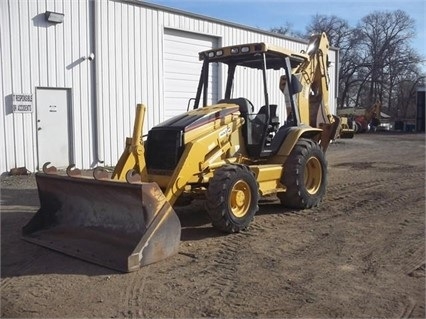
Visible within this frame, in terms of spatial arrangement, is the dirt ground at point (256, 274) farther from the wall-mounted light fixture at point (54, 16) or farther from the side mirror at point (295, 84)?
the wall-mounted light fixture at point (54, 16)

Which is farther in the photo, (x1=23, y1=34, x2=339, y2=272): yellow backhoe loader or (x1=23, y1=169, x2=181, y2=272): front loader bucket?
(x1=23, y1=34, x2=339, y2=272): yellow backhoe loader

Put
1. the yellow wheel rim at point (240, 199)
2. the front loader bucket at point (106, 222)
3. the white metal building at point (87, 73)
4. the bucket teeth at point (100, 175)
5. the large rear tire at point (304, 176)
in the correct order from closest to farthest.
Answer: the front loader bucket at point (106, 222), the bucket teeth at point (100, 175), the yellow wheel rim at point (240, 199), the large rear tire at point (304, 176), the white metal building at point (87, 73)

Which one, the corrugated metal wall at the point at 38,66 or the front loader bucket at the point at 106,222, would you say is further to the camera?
the corrugated metal wall at the point at 38,66

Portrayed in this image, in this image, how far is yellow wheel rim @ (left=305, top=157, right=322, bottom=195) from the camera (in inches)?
330

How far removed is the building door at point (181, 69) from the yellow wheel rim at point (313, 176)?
6.71 meters

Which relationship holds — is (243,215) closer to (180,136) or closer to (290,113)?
(180,136)

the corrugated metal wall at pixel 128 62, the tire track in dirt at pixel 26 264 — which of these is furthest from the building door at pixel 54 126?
the tire track in dirt at pixel 26 264

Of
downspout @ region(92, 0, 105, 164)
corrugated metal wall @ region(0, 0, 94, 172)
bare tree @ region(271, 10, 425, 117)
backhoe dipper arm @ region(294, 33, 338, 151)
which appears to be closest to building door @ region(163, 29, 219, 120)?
downspout @ region(92, 0, 105, 164)

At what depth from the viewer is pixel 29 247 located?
614 cm

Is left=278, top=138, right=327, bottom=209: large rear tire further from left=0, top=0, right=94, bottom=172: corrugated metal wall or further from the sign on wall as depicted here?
the sign on wall

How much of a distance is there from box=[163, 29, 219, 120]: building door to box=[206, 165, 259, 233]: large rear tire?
27.1 feet

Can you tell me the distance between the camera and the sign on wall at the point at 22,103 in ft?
38.2

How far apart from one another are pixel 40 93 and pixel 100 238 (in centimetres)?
740

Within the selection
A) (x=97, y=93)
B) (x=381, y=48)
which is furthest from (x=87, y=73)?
(x=381, y=48)
